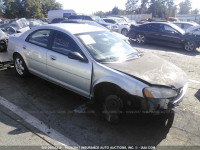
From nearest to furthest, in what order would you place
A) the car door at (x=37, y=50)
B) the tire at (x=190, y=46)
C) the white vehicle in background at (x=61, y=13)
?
the car door at (x=37, y=50), the tire at (x=190, y=46), the white vehicle in background at (x=61, y=13)

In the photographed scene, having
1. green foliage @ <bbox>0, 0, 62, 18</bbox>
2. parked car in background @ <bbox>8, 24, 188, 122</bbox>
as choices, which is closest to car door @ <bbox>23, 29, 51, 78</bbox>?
parked car in background @ <bbox>8, 24, 188, 122</bbox>

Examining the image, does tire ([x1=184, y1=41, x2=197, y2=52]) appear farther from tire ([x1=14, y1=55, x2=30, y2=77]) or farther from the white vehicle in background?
the white vehicle in background

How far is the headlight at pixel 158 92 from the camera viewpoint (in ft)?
9.70

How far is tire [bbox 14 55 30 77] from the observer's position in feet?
16.7

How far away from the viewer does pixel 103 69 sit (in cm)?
338

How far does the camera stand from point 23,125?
3334 millimetres

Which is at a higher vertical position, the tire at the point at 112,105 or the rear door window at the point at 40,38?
the rear door window at the point at 40,38

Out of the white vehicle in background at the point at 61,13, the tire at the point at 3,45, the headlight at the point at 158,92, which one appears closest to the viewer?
the headlight at the point at 158,92

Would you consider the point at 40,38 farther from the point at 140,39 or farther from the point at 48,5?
the point at 48,5

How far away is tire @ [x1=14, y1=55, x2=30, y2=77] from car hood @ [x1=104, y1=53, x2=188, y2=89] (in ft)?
8.61

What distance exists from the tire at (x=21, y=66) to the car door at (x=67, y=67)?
3.61 ft

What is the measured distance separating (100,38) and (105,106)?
5.02ft

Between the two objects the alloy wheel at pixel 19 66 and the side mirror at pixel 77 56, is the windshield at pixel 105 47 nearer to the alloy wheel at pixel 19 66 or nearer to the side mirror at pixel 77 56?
the side mirror at pixel 77 56

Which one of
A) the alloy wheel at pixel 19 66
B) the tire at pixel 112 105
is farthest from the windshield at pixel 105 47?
the alloy wheel at pixel 19 66
